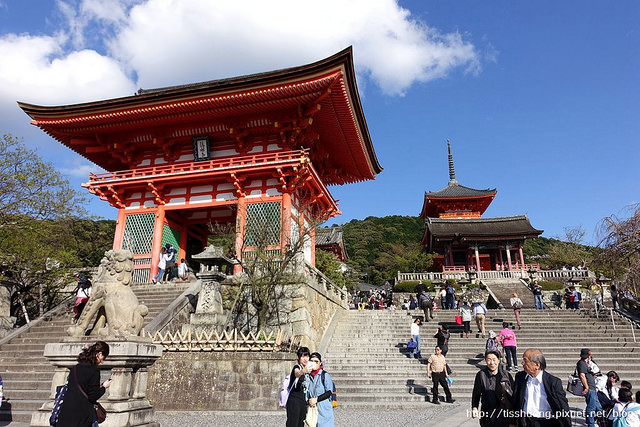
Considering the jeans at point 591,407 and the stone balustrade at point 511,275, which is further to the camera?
the stone balustrade at point 511,275

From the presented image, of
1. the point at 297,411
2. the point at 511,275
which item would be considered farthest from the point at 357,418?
the point at 511,275

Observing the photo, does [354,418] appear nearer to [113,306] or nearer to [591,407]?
[591,407]

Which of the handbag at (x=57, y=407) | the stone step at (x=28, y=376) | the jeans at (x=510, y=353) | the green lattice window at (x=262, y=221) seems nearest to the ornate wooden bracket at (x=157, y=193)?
the green lattice window at (x=262, y=221)

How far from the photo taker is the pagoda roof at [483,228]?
36.3m

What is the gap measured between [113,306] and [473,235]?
35914 mm

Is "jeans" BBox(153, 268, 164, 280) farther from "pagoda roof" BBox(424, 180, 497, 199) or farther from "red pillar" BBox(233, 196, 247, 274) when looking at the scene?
"pagoda roof" BBox(424, 180, 497, 199)

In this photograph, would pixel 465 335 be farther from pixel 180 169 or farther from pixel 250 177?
pixel 180 169

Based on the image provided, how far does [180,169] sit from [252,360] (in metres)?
11.1

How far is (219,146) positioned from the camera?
18.3m

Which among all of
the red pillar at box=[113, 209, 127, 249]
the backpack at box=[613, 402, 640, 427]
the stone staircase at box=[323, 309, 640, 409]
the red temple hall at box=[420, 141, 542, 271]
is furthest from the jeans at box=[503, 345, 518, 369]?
the red temple hall at box=[420, 141, 542, 271]

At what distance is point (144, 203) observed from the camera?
18.2 m

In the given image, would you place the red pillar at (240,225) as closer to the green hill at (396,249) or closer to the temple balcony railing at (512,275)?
the temple balcony railing at (512,275)

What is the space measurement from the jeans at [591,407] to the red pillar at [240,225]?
11.7 meters

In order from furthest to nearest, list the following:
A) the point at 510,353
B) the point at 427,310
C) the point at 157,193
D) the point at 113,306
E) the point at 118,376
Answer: the point at 157,193, the point at 427,310, the point at 510,353, the point at 113,306, the point at 118,376
